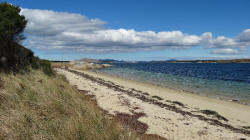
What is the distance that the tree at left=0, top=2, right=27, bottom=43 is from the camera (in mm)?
13286

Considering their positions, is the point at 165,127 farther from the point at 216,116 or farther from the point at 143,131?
the point at 216,116

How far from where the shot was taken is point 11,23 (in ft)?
44.5

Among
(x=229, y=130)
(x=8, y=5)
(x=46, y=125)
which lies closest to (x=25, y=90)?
(x=46, y=125)

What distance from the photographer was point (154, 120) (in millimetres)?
7793

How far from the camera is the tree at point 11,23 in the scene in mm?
13286

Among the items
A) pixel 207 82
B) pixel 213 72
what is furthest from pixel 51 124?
pixel 213 72

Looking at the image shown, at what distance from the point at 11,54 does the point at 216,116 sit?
1466 cm

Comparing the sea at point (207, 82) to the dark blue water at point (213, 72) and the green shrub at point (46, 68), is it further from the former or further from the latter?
the green shrub at point (46, 68)

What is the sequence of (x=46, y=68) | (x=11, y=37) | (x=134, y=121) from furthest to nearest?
(x=46, y=68), (x=11, y=37), (x=134, y=121)

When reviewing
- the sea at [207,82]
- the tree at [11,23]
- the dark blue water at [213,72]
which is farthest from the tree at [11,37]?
the dark blue water at [213,72]

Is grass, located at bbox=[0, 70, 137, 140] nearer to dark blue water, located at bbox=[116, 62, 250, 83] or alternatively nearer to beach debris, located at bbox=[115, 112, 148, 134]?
beach debris, located at bbox=[115, 112, 148, 134]

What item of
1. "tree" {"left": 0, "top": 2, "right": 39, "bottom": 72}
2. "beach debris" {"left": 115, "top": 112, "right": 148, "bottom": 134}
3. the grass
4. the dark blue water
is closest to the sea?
the dark blue water

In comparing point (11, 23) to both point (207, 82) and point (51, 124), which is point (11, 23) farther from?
point (207, 82)

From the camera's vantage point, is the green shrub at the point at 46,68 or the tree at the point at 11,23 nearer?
the tree at the point at 11,23
